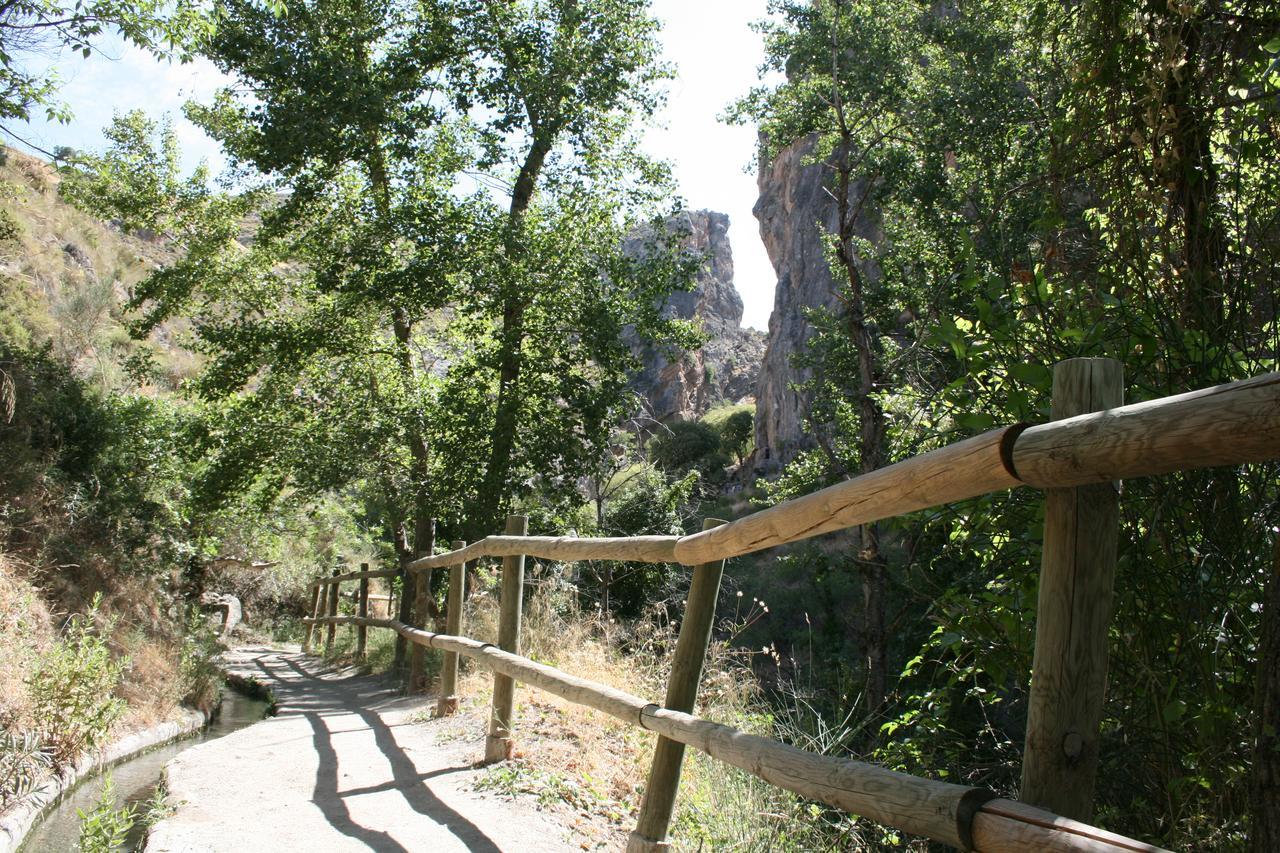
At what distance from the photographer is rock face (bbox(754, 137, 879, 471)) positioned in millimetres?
44688

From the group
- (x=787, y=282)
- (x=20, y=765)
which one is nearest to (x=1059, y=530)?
(x=20, y=765)

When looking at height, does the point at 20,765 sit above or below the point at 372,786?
below

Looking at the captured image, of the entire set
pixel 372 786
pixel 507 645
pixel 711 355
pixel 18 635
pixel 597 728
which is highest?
pixel 711 355

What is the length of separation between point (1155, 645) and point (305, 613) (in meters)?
24.7

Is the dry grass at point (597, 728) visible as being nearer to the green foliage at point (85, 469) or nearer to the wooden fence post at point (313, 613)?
the green foliage at point (85, 469)

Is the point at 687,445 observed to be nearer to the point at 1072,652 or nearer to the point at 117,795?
the point at 117,795

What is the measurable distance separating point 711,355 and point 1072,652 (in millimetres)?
73520


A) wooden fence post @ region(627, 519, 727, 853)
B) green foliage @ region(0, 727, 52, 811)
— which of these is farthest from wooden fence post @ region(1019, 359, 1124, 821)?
green foliage @ region(0, 727, 52, 811)

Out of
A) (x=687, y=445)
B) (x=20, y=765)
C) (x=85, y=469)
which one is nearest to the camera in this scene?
(x=20, y=765)

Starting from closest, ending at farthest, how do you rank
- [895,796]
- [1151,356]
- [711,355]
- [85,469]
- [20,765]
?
[895,796], [1151,356], [20,765], [85,469], [711,355]

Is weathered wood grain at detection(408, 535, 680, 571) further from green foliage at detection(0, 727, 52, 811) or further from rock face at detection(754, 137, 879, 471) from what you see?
rock face at detection(754, 137, 879, 471)

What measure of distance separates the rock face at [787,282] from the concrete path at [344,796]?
119 feet

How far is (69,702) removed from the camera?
629cm

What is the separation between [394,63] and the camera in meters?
12.8
